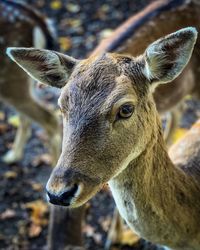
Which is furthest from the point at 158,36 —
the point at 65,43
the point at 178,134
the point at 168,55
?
the point at 65,43

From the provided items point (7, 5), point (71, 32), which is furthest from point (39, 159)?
point (71, 32)

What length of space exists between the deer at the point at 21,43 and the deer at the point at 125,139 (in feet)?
7.05

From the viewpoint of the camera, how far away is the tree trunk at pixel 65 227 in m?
4.35

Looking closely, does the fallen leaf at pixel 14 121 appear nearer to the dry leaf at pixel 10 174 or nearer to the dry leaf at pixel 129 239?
the dry leaf at pixel 10 174

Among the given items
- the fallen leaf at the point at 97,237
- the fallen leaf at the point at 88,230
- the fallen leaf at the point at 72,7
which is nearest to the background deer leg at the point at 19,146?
the fallen leaf at the point at 88,230

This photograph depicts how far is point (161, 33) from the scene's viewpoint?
464 centimetres

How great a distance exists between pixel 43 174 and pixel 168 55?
3.21 m

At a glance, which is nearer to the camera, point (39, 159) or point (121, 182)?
point (121, 182)

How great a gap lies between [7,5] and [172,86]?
1836 millimetres

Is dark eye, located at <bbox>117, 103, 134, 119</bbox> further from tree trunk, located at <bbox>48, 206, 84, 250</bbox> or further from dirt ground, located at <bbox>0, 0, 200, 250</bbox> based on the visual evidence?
dirt ground, located at <bbox>0, 0, 200, 250</bbox>

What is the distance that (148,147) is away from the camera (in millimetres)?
2967

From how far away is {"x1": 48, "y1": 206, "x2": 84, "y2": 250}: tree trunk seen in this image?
171 inches

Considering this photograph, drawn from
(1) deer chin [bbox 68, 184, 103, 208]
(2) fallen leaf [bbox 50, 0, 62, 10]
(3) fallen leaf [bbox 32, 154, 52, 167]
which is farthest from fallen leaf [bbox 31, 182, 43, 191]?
(2) fallen leaf [bbox 50, 0, 62, 10]

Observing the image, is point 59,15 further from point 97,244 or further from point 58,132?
point 97,244
